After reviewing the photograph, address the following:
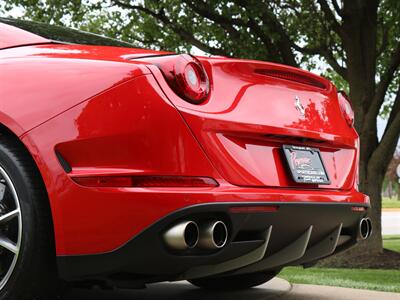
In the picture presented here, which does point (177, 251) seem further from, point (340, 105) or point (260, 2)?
point (260, 2)

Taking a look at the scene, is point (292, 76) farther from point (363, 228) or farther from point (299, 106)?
point (363, 228)

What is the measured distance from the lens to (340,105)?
425cm

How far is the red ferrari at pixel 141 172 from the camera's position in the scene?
3.05 meters

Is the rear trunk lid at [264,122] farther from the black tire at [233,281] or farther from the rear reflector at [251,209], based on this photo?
the black tire at [233,281]

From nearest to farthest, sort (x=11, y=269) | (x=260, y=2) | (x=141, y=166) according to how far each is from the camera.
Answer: (x=141, y=166)
(x=11, y=269)
(x=260, y=2)

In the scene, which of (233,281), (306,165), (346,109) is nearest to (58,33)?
(306,165)

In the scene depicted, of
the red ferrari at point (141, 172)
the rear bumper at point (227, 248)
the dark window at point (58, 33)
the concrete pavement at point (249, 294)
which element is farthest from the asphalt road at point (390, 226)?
Answer: the red ferrari at point (141, 172)

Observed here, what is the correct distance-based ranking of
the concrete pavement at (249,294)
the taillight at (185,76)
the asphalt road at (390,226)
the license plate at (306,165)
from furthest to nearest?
the asphalt road at (390,226)
the concrete pavement at (249,294)
the license plate at (306,165)
the taillight at (185,76)

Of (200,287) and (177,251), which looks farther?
(200,287)

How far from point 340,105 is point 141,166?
1.67 metres

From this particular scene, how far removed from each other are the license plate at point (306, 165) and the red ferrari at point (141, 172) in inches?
0.4

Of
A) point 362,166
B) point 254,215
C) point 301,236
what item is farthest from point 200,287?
point 362,166

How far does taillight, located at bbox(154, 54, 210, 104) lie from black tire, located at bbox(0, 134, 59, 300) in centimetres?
77

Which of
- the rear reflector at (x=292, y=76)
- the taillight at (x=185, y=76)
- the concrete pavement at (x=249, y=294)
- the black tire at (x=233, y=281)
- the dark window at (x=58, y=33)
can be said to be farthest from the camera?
the black tire at (x=233, y=281)
